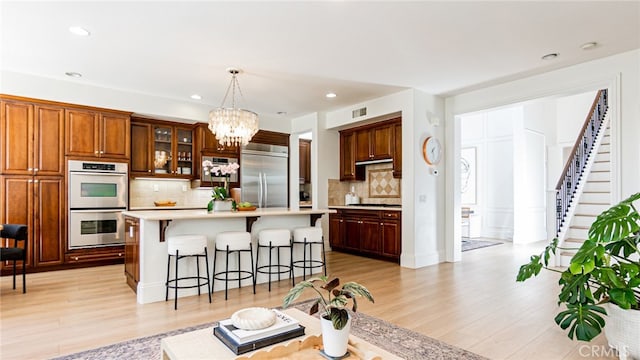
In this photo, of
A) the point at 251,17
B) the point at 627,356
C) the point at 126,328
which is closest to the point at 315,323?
the point at 126,328

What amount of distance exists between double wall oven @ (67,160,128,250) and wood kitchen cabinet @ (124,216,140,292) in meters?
1.46

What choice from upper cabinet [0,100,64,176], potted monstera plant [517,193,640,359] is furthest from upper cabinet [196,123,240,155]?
potted monstera plant [517,193,640,359]

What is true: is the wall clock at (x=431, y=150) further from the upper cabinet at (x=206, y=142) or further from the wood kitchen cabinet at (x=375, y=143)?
the upper cabinet at (x=206, y=142)

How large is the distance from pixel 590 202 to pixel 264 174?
19.5 ft

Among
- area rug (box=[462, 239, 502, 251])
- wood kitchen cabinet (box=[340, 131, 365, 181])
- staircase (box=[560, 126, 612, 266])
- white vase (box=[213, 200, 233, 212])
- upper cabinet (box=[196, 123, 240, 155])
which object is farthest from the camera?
area rug (box=[462, 239, 502, 251])

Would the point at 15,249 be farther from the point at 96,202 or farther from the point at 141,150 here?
the point at 141,150

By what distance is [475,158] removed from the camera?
30.5 feet

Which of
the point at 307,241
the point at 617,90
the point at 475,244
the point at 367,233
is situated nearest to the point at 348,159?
the point at 367,233

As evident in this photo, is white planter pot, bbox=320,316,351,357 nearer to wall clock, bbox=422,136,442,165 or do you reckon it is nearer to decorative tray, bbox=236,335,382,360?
decorative tray, bbox=236,335,382,360

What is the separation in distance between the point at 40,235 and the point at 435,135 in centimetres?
606

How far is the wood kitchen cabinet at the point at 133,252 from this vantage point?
3863 millimetres

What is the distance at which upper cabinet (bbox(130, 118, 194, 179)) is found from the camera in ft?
20.1

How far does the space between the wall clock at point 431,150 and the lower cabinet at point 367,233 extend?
3.23 feet

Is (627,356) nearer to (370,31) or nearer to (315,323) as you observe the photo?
(315,323)
